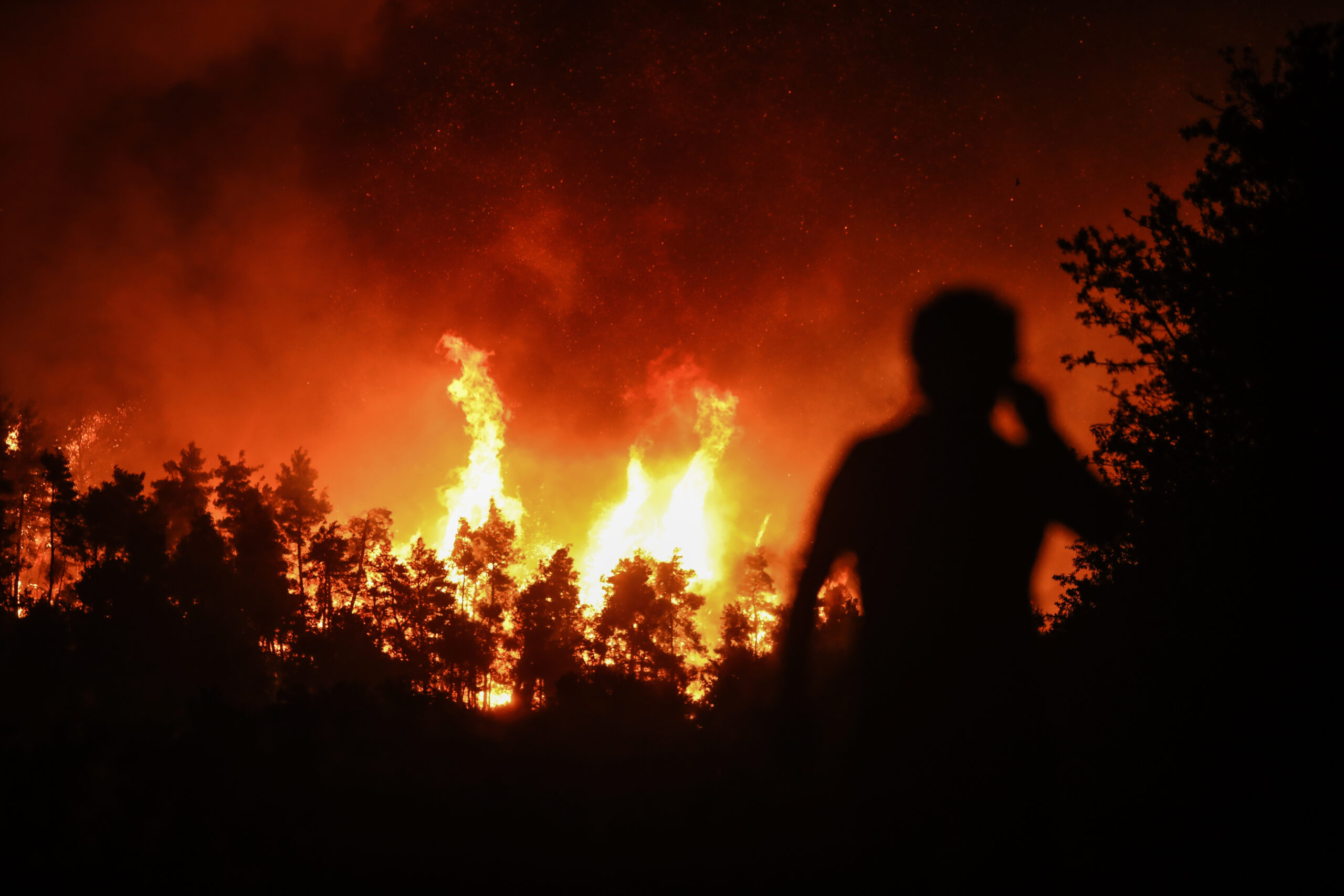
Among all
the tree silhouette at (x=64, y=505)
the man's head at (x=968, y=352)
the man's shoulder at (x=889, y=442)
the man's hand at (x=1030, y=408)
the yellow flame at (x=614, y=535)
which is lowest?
the man's shoulder at (x=889, y=442)

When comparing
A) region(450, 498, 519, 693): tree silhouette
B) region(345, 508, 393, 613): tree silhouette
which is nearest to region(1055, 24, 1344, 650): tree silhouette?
region(450, 498, 519, 693): tree silhouette

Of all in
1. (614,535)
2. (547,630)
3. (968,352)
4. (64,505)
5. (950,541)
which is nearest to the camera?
(950,541)

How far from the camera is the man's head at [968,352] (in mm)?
3287

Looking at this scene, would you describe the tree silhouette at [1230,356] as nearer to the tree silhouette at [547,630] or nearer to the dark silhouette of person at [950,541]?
the dark silhouette of person at [950,541]

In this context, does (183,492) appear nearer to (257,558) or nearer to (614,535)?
(257,558)

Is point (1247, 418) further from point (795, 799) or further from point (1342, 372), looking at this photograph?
point (795, 799)

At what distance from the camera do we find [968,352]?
3.29 meters

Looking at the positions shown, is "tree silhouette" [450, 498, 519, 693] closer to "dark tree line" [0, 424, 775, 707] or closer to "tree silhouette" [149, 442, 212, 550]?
"dark tree line" [0, 424, 775, 707]

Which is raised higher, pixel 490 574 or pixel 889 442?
pixel 490 574

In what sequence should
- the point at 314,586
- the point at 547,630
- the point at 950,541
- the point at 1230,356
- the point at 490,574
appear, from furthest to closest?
1. the point at 490,574
2. the point at 314,586
3. the point at 547,630
4. the point at 1230,356
5. the point at 950,541

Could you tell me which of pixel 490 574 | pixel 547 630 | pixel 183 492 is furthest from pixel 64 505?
pixel 547 630

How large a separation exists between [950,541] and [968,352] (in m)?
0.95

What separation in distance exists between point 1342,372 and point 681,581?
3354cm

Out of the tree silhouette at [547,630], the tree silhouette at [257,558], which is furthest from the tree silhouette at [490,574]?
the tree silhouette at [257,558]
